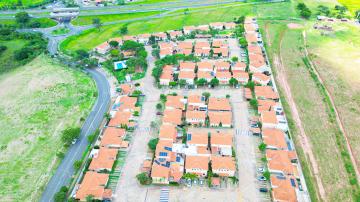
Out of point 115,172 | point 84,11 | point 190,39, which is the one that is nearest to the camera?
point 115,172

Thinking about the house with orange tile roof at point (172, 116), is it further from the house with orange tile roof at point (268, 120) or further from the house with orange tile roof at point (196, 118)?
the house with orange tile roof at point (268, 120)

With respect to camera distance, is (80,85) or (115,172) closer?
(115,172)

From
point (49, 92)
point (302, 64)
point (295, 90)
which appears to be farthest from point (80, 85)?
point (302, 64)

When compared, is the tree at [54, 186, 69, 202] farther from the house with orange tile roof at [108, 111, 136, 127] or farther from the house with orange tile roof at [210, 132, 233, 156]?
the house with orange tile roof at [210, 132, 233, 156]

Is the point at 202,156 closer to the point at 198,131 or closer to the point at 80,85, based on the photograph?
the point at 198,131

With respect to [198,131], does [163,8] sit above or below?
above

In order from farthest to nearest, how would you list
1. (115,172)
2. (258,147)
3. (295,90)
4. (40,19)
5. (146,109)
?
(40,19) < (295,90) < (146,109) < (258,147) < (115,172)

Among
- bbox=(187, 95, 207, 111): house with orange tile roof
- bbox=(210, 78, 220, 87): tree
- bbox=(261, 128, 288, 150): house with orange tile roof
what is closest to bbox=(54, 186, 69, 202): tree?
bbox=(187, 95, 207, 111): house with orange tile roof
